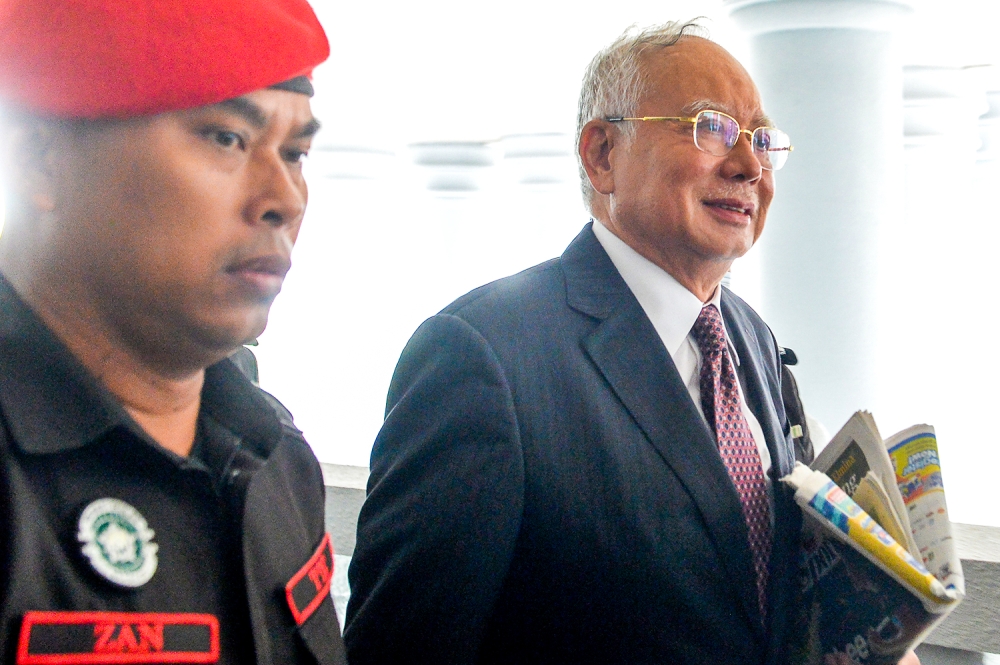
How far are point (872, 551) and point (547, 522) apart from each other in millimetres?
523

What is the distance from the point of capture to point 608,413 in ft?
5.64

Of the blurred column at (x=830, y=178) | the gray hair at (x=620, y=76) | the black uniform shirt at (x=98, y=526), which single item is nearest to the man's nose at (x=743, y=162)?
the gray hair at (x=620, y=76)

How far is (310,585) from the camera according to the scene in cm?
113

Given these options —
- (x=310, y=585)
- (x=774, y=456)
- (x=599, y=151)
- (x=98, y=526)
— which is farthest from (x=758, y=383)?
(x=98, y=526)

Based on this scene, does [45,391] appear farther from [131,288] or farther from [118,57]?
[118,57]

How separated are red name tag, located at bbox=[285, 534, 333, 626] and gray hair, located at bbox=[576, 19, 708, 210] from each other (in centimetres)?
111

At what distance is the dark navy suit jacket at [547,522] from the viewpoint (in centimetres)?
160

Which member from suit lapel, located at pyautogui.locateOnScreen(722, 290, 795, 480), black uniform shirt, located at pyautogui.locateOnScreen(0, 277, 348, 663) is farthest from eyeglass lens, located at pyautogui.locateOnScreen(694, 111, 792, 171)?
black uniform shirt, located at pyautogui.locateOnScreen(0, 277, 348, 663)

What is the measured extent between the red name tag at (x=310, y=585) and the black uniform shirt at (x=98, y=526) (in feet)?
0.24

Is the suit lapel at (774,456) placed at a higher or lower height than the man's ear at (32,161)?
lower

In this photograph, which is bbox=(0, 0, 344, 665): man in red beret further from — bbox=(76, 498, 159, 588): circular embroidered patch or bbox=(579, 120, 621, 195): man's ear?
bbox=(579, 120, 621, 195): man's ear

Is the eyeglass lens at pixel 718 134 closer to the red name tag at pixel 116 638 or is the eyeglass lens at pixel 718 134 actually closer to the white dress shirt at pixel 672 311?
the white dress shirt at pixel 672 311

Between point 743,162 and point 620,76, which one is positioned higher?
point 620,76

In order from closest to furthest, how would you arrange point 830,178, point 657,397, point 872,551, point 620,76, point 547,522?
point 872,551, point 547,522, point 657,397, point 620,76, point 830,178
